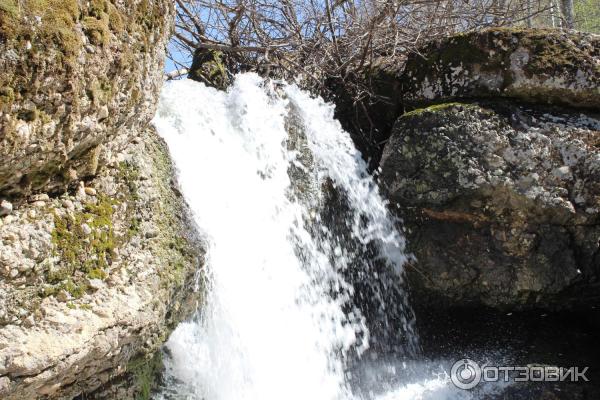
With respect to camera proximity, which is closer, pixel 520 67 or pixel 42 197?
pixel 42 197

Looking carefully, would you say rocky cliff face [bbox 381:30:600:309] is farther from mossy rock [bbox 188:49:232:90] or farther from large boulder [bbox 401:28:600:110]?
mossy rock [bbox 188:49:232:90]

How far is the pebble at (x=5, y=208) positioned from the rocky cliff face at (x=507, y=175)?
9.86 ft

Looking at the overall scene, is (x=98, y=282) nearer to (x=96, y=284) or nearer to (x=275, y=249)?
(x=96, y=284)

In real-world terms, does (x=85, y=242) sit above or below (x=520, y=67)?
below

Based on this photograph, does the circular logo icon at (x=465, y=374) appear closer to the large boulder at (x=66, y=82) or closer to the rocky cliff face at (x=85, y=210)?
the rocky cliff face at (x=85, y=210)

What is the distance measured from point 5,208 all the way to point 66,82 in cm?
50

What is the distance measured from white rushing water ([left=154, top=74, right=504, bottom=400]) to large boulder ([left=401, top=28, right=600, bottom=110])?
107 centimetres

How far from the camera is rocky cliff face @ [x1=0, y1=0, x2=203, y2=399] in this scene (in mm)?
1796

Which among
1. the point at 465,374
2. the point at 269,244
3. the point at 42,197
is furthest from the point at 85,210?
the point at 465,374

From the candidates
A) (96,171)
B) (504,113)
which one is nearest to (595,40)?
(504,113)

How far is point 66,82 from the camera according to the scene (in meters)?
1.90

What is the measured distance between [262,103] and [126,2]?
2245 millimetres

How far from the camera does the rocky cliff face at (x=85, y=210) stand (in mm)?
1796

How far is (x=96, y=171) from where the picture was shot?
2.41 metres
